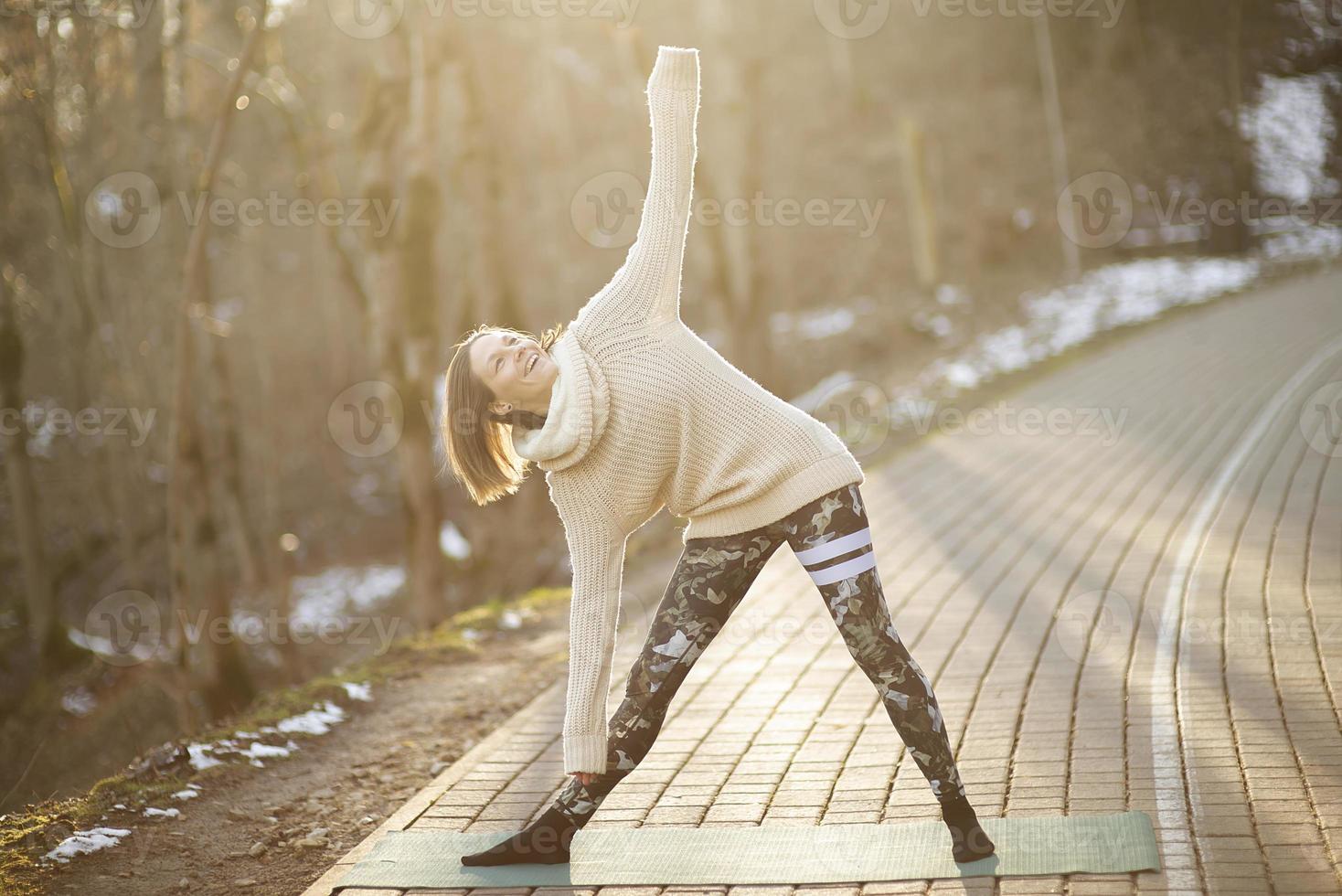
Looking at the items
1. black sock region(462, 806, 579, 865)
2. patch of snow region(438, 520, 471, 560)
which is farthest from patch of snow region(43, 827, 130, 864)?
patch of snow region(438, 520, 471, 560)

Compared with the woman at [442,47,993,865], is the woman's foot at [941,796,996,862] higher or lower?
lower

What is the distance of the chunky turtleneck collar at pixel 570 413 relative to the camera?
12.7 feet

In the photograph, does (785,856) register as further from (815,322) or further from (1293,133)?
(1293,133)

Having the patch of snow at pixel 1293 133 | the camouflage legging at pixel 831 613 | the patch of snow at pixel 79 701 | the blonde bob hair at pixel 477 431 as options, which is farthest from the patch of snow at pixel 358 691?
the patch of snow at pixel 1293 133

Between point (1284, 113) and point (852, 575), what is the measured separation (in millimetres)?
34650

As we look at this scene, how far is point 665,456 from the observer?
160 inches

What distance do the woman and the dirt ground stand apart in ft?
4.44

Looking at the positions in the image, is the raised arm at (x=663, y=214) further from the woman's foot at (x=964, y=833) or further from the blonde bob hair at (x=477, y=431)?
the woman's foot at (x=964, y=833)

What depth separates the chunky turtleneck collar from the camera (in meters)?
3.88

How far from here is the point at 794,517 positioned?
4.05 metres

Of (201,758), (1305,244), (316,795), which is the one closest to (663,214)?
(316,795)

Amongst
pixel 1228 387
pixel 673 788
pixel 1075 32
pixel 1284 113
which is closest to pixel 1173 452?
pixel 1228 387

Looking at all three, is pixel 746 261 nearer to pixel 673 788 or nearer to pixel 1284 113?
pixel 673 788

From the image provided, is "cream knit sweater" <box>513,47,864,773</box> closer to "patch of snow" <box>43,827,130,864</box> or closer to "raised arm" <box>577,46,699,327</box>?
"raised arm" <box>577,46,699,327</box>
